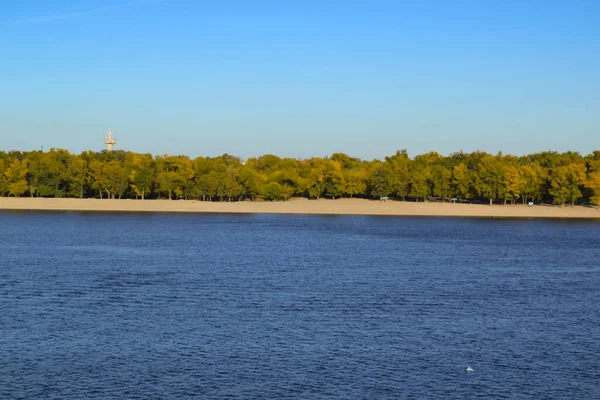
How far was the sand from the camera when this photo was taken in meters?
157

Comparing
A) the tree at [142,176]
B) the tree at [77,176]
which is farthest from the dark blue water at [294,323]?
the tree at [77,176]

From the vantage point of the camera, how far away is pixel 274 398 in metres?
29.0

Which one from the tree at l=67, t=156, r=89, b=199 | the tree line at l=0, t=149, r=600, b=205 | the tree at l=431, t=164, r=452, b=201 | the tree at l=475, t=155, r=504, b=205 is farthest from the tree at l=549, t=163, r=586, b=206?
the tree at l=67, t=156, r=89, b=199

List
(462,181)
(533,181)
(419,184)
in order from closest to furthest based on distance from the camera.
Result: (533,181) < (462,181) < (419,184)

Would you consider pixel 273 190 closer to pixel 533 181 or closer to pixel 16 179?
pixel 533 181

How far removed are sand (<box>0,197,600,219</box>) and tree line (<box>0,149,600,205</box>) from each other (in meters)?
4.00

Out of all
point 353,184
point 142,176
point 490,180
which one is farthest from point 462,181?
point 142,176

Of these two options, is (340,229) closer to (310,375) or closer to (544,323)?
(544,323)

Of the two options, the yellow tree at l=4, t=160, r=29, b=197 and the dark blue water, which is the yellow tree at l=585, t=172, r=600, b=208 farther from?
the yellow tree at l=4, t=160, r=29, b=197

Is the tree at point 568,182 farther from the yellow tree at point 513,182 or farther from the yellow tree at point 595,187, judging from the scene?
the yellow tree at point 513,182

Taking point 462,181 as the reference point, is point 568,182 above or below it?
above

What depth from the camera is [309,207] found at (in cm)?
16925

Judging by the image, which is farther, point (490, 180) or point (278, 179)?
→ point (278, 179)

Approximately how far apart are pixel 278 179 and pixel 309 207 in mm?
A: 14319
